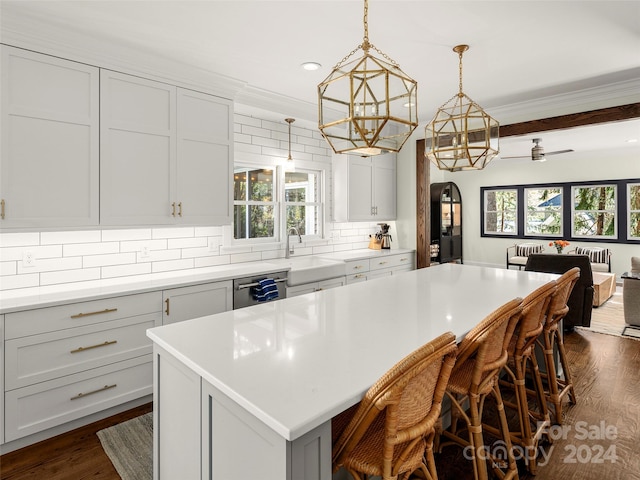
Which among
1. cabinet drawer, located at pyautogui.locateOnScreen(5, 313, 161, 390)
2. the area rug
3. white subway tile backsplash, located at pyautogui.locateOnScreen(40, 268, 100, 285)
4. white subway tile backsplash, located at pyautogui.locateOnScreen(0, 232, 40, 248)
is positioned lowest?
the area rug

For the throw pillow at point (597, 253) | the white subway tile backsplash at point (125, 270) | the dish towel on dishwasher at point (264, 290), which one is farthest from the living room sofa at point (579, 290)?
the white subway tile backsplash at point (125, 270)

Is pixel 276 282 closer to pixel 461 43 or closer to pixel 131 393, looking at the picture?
pixel 131 393

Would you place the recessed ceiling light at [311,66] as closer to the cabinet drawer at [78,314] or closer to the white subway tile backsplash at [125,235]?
the white subway tile backsplash at [125,235]

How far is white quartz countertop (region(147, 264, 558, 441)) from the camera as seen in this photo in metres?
1.09

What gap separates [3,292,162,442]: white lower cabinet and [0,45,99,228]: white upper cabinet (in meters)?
0.61

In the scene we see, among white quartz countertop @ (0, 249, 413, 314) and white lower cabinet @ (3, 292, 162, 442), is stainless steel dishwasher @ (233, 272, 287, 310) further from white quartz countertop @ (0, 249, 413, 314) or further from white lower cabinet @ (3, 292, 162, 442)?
white lower cabinet @ (3, 292, 162, 442)

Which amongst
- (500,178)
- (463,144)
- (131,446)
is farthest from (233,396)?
(500,178)

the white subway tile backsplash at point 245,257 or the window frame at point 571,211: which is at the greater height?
the window frame at point 571,211

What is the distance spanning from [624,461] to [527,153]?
6.59 metres

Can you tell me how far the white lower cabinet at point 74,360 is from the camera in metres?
2.23

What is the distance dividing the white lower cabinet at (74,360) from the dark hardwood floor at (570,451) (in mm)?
127

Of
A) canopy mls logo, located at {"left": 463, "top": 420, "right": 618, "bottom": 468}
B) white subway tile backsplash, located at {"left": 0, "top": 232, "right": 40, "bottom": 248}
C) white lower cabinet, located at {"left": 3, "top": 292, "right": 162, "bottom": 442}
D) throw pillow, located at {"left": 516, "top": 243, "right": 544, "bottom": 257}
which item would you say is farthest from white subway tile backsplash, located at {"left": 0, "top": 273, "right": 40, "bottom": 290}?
throw pillow, located at {"left": 516, "top": 243, "right": 544, "bottom": 257}

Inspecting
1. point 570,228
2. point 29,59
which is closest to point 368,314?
point 29,59

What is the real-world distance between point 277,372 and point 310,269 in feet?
8.33
